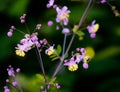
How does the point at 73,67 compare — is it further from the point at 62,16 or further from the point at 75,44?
the point at 75,44

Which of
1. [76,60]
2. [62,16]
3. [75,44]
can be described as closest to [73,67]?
[76,60]

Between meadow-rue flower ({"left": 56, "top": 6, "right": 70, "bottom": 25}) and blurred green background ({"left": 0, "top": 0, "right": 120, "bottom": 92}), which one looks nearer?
meadow-rue flower ({"left": 56, "top": 6, "right": 70, "bottom": 25})

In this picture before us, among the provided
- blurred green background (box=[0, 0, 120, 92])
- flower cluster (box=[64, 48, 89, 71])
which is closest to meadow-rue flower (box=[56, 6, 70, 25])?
flower cluster (box=[64, 48, 89, 71])

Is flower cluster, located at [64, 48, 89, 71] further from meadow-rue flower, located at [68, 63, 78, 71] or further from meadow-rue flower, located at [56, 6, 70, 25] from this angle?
meadow-rue flower, located at [56, 6, 70, 25]

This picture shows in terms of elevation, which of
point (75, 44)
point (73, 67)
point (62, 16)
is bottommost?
point (73, 67)

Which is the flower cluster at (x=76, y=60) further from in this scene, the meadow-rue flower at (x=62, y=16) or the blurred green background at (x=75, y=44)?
the blurred green background at (x=75, y=44)

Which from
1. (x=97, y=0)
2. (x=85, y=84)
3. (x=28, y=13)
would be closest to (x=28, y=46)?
(x=97, y=0)

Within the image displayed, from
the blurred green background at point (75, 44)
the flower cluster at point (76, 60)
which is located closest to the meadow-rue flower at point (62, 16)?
the flower cluster at point (76, 60)

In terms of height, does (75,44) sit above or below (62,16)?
above

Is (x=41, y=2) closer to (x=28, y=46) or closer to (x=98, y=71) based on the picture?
(x=98, y=71)
